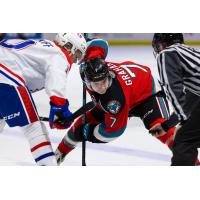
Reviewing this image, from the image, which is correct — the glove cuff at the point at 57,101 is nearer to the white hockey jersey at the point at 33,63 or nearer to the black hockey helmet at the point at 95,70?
the white hockey jersey at the point at 33,63

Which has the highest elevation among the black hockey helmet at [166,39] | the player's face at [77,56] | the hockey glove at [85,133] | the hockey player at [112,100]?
the black hockey helmet at [166,39]

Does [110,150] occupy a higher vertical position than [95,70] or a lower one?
lower

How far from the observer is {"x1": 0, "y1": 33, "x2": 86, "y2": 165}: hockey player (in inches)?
88.6

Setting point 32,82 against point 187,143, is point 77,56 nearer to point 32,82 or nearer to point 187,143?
point 32,82

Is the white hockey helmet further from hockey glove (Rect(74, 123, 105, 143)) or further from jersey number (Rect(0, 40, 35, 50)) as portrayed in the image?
hockey glove (Rect(74, 123, 105, 143))

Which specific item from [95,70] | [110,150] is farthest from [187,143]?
[110,150]

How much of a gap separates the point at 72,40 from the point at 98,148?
76cm

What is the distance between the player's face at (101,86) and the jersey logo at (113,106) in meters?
0.06

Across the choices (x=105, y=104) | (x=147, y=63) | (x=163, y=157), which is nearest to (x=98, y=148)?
(x=163, y=157)

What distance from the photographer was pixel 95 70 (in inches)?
91.3

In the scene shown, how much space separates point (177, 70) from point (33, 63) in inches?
25.6

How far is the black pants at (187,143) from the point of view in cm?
220

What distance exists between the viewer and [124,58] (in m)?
4.95

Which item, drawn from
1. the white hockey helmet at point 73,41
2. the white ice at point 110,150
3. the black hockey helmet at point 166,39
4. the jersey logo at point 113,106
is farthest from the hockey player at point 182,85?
the white ice at point 110,150
